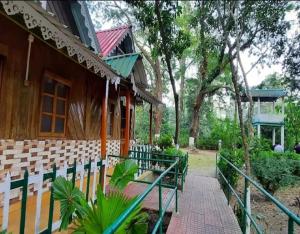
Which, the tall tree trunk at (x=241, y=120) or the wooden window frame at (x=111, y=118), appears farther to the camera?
the wooden window frame at (x=111, y=118)

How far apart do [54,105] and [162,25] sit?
142 inches

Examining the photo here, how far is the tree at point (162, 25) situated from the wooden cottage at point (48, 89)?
3.38 ft

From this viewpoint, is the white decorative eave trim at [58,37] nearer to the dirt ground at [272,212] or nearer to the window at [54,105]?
the window at [54,105]

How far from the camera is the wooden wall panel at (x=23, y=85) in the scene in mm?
4465

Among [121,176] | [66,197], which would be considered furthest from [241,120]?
[66,197]

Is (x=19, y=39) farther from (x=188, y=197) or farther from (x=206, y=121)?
(x=206, y=121)

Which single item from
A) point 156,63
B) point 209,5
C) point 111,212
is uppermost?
point 156,63

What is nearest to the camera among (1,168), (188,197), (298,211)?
(1,168)

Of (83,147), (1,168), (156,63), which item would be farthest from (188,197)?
(156,63)

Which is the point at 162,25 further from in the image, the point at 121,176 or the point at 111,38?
the point at 121,176

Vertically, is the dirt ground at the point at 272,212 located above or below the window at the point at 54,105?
below

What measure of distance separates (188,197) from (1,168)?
453 cm

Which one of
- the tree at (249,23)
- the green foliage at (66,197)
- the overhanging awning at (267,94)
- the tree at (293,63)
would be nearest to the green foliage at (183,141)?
the overhanging awning at (267,94)

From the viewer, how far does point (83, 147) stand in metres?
7.39
